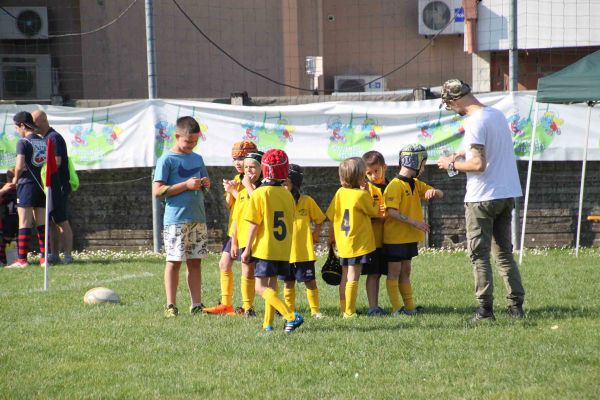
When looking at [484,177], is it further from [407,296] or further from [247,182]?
[247,182]

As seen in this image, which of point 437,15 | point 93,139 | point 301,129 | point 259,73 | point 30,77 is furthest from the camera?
point 437,15

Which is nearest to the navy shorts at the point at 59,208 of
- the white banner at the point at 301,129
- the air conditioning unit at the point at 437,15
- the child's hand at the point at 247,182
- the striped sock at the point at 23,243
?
the striped sock at the point at 23,243

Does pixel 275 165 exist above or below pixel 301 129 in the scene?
below

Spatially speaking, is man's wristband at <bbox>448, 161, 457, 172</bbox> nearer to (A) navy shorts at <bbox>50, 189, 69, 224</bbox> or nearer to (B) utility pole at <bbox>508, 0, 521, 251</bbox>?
(B) utility pole at <bbox>508, 0, 521, 251</bbox>

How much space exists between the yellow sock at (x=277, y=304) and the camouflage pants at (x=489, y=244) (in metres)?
1.56

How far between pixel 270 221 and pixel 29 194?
647cm

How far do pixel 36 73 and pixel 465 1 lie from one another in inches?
397

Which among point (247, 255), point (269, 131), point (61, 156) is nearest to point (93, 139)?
point (61, 156)

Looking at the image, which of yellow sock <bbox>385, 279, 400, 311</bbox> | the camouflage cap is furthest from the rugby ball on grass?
the camouflage cap

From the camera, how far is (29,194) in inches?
518

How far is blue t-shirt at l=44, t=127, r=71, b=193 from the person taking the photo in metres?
13.2

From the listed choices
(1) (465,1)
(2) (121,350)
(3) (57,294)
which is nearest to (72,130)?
(3) (57,294)

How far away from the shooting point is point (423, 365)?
6.26 metres

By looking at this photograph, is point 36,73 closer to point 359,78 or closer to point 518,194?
point 359,78
